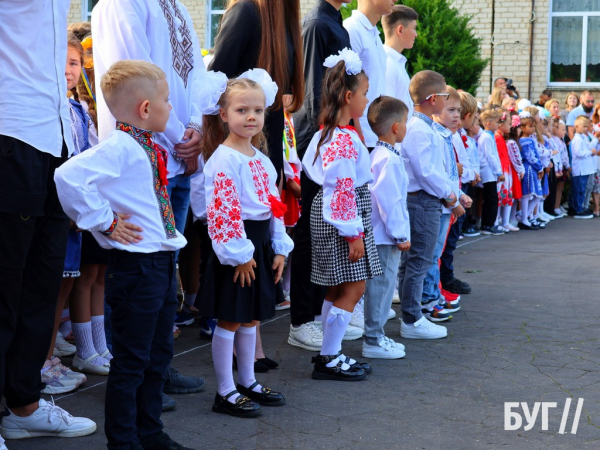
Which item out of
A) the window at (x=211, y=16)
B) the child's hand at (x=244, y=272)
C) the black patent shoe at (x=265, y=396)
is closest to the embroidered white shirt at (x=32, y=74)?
the child's hand at (x=244, y=272)

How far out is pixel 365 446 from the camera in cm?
349

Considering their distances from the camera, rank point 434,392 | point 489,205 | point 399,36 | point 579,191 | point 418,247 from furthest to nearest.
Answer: point 579,191
point 489,205
point 399,36
point 418,247
point 434,392

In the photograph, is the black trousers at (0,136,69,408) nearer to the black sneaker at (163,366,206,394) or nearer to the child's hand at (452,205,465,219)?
the black sneaker at (163,366,206,394)

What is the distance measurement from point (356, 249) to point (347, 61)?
3.59ft

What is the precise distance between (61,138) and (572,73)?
1884 cm

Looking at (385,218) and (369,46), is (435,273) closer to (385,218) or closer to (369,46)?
(385,218)

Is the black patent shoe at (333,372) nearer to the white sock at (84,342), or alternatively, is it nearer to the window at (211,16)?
the white sock at (84,342)

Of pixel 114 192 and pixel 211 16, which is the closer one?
pixel 114 192

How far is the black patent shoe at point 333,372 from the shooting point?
446 centimetres

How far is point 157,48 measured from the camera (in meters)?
3.79

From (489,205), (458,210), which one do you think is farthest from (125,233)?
(489,205)

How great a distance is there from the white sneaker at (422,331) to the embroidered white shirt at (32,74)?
117 inches

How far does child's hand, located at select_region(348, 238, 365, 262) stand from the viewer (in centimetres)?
454

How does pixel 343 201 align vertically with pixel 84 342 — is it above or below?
above
